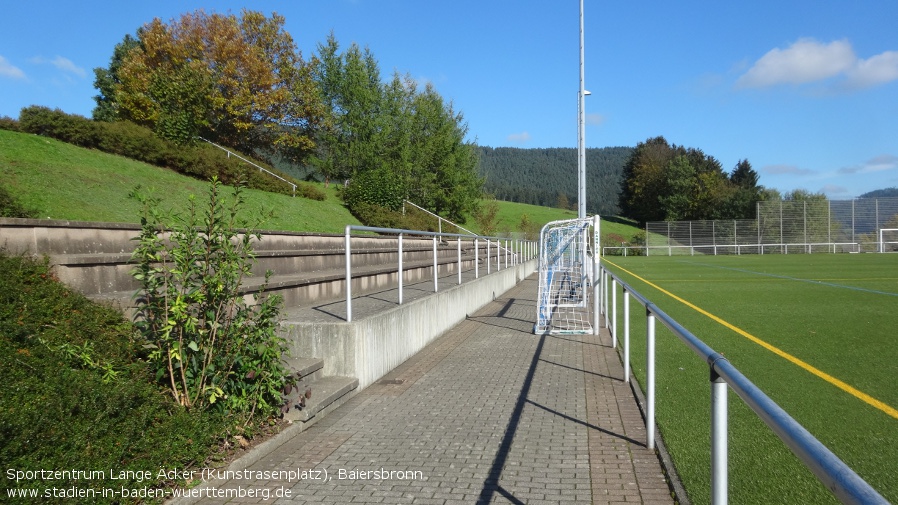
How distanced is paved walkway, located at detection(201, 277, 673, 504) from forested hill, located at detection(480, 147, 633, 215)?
14478 cm

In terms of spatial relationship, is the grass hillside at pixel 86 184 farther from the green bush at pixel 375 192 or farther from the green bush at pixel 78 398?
the green bush at pixel 375 192

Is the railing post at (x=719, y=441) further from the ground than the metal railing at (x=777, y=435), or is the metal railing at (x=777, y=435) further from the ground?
the metal railing at (x=777, y=435)

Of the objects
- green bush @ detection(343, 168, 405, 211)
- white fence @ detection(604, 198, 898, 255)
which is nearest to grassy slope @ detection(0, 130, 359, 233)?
green bush @ detection(343, 168, 405, 211)

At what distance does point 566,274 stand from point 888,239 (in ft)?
173

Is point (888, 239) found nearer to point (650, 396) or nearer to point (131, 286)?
point (650, 396)

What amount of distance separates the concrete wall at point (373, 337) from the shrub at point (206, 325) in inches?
21.1

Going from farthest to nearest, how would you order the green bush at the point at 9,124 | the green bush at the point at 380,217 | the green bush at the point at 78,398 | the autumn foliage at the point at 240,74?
the autumn foliage at the point at 240,74, the green bush at the point at 380,217, the green bush at the point at 9,124, the green bush at the point at 78,398

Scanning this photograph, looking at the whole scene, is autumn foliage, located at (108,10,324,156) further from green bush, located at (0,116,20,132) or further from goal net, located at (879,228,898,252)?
goal net, located at (879,228,898,252)

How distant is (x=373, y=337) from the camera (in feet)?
22.3

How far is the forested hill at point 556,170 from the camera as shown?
158 meters

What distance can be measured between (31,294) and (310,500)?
9.15 ft

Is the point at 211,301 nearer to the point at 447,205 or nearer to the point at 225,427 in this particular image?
the point at 225,427

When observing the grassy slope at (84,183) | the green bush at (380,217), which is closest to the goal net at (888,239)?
the green bush at (380,217)

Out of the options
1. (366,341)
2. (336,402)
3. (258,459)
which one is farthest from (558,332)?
(258,459)
